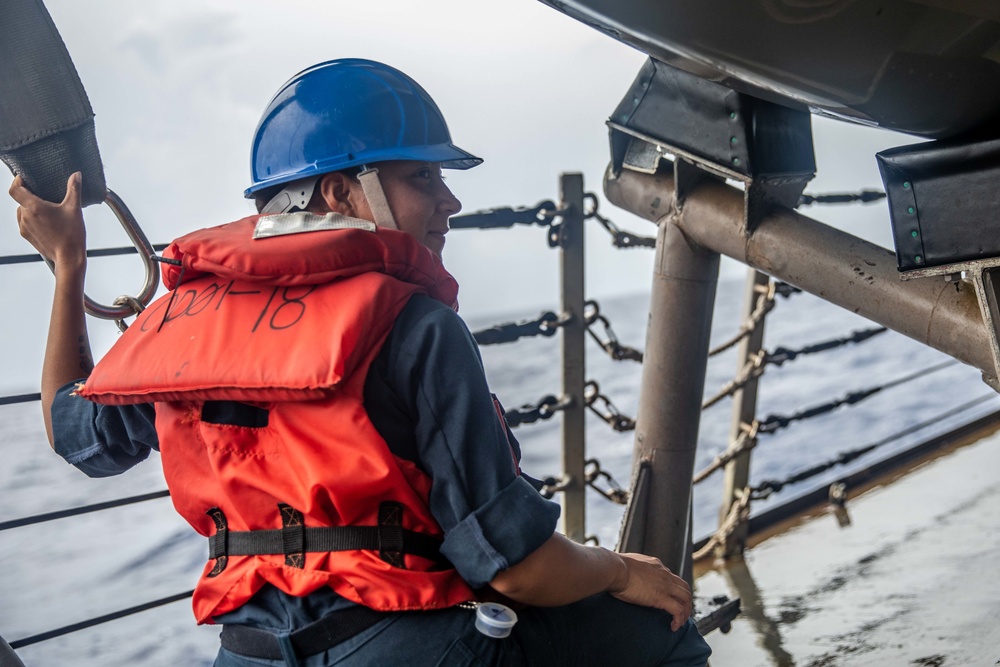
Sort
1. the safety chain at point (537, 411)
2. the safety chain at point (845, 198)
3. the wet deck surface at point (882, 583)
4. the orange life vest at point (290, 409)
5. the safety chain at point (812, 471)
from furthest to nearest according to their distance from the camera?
1. the safety chain at point (812, 471)
2. the safety chain at point (845, 198)
3. the safety chain at point (537, 411)
4. the wet deck surface at point (882, 583)
5. the orange life vest at point (290, 409)

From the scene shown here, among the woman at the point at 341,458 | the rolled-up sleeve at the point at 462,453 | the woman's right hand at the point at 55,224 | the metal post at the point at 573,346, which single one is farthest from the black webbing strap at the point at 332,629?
the metal post at the point at 573,346

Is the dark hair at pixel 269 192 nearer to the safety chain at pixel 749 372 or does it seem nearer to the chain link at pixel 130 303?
the chain link at pixel 130 303

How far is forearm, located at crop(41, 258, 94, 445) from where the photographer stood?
148cm

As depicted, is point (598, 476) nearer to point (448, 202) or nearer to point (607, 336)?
point (607, 336)

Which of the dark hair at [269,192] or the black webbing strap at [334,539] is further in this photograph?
the dark hair at [269,192]

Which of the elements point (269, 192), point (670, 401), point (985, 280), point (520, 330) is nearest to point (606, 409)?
point (520, 330)

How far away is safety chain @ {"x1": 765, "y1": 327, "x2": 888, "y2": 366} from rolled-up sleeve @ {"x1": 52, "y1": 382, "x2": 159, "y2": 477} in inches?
86.5

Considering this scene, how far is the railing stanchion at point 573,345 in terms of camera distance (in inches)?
96.3

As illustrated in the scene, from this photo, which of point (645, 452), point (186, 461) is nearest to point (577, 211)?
point (645, 452)

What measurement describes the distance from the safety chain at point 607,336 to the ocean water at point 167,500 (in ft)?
0.52

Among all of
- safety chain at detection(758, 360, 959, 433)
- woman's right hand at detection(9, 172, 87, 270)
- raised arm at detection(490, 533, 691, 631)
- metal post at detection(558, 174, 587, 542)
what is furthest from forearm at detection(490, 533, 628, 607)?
safety chain at detection(758, 360, 959, 433)

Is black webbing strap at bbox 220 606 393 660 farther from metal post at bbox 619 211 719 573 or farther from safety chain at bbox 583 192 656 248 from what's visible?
safety chain at bbox 583 192 656 248

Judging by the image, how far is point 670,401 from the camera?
6.45 feet

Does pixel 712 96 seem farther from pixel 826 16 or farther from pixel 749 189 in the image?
pixel 826 16
